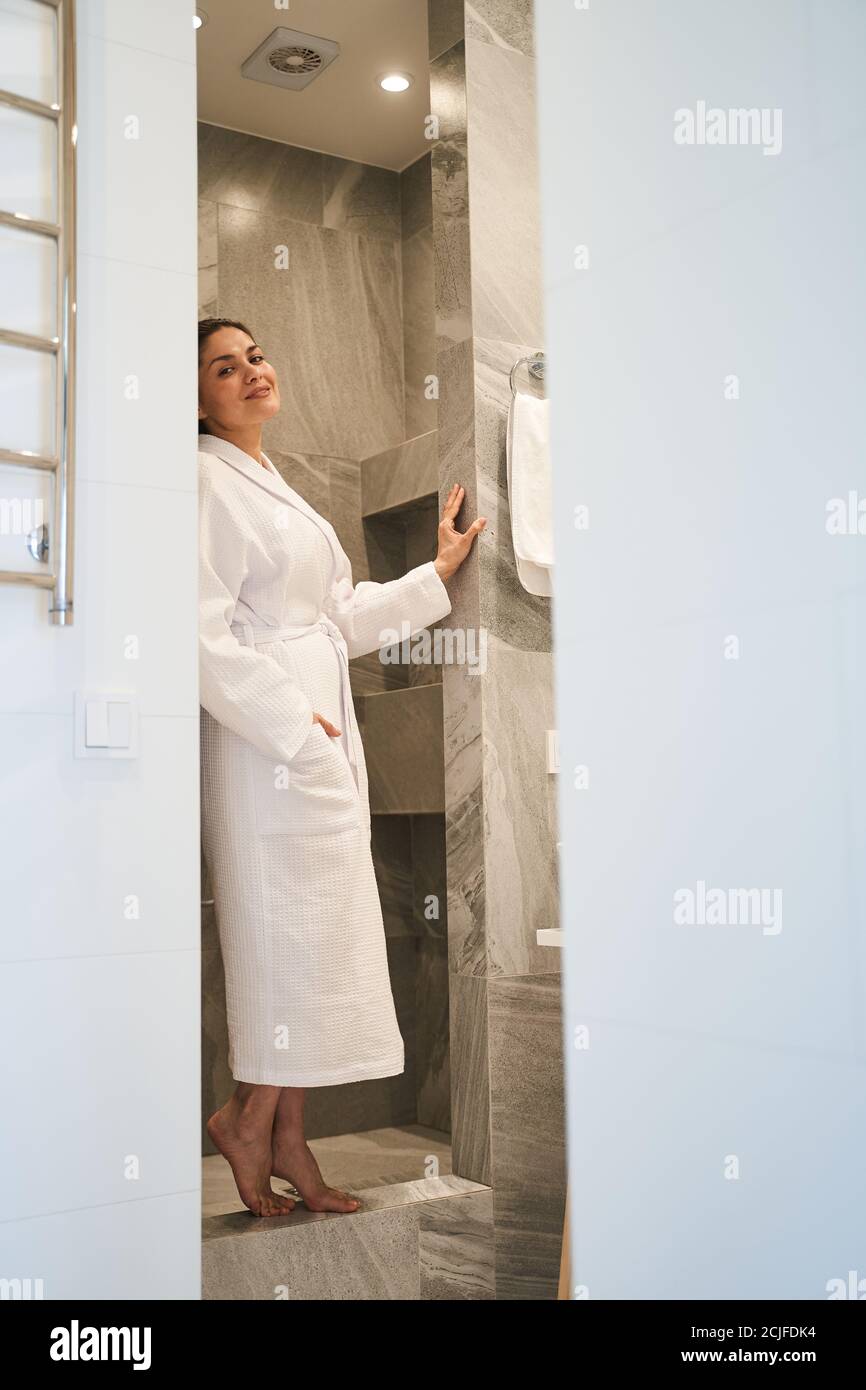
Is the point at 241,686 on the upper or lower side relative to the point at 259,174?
lower

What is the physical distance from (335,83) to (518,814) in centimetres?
166

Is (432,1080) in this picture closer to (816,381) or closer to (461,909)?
(461,909)

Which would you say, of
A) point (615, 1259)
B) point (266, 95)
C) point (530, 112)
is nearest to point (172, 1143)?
point (615, 1259)

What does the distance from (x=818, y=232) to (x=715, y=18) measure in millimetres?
112

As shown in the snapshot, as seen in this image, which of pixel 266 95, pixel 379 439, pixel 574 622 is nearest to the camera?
pixel 574 622

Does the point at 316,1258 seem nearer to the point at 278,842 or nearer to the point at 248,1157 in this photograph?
the point at 248,1157

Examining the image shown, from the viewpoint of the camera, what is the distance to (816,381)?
1.48 ft

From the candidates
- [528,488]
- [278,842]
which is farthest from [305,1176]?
[528,488]

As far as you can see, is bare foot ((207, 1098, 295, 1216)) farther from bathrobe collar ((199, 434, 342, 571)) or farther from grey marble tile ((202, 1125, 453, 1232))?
bathrobe collar ((199, 434, 342, 571))

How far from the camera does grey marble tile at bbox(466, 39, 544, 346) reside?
7.00 ft

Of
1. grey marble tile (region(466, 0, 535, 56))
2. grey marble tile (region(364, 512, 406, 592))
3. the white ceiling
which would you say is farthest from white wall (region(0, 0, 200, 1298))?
grey marble tile (region(364, 512, 406, 592))

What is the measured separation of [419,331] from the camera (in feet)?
9.73

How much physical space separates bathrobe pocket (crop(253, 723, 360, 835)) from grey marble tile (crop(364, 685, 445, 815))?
621 millimetres

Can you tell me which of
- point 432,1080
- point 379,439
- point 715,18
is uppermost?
point 379,439
